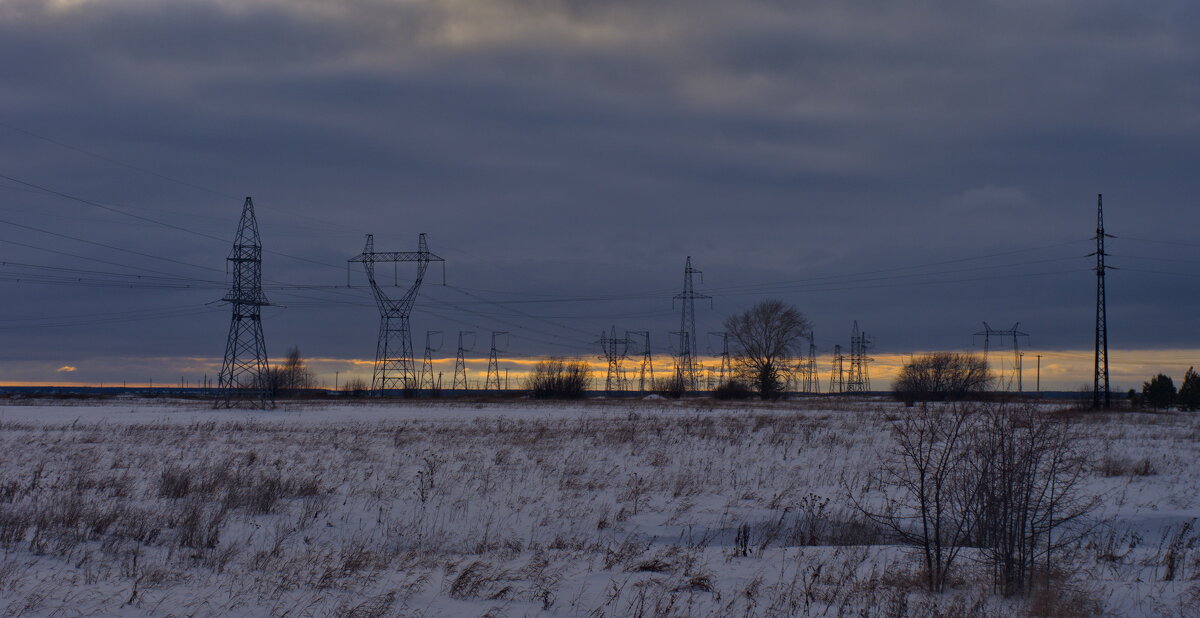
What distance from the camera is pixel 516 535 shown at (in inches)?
555

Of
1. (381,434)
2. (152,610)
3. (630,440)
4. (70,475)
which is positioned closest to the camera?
(152,610)

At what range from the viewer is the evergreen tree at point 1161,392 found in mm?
73250

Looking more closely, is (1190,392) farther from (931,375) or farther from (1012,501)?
(1012,501)

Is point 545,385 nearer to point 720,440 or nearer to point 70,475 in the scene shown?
point 720,440

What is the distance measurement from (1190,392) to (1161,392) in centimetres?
340

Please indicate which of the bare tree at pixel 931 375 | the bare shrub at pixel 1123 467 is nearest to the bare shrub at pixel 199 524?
the bare shrub at pixel 1123 467

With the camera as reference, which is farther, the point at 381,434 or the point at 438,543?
the point at 381,434

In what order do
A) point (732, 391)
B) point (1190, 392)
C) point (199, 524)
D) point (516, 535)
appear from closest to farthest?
point (199, 524) < point (516, 535) < point (1190, 392) < point (732, 391)

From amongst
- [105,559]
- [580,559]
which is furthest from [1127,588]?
[105,559]

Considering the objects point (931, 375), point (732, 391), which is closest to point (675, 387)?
point (732, 391)

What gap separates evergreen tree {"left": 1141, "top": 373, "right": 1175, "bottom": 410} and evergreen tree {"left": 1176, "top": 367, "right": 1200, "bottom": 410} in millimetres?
855

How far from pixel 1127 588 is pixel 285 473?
1719 centimetres

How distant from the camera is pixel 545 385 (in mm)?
112438

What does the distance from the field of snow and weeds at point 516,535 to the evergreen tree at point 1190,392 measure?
51.6 metres
